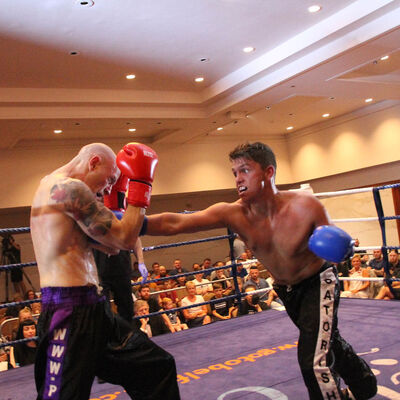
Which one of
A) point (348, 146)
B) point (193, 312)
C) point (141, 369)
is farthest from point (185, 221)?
point (348, 146)

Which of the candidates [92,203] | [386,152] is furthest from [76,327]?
[386,152]

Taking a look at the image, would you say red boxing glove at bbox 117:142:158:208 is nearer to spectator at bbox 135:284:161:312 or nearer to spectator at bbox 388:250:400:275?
spectator at bbox 135:284:161:312

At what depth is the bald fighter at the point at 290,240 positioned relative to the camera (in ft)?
5.66

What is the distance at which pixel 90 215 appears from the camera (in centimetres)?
149

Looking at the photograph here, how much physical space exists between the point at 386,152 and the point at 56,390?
8731 millimetres

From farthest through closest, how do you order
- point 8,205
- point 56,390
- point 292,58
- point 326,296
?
point 8,205
point 292,58
point 326,296
point 56,390

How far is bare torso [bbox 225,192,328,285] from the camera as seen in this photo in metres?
1.80

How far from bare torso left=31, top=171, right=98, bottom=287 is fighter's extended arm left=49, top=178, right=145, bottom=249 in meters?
0.03

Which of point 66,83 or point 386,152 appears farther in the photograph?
point 386,152

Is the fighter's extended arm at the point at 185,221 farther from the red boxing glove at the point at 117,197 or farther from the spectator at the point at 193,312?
the spectator at the point at 193,312

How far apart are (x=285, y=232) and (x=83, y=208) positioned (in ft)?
2.40

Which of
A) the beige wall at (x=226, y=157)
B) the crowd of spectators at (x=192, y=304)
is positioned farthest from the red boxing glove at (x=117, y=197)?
the beige wall at (x=226, y=157)

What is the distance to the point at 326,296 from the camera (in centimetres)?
175

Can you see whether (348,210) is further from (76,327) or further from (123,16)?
(76,327)
